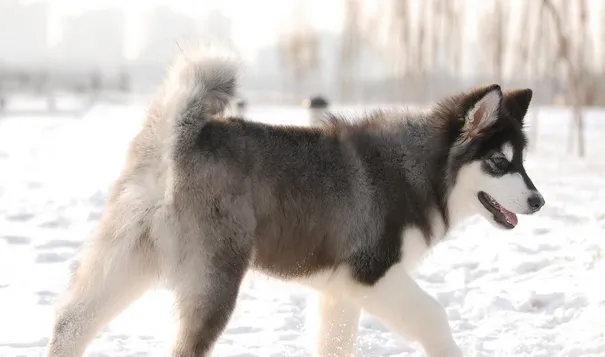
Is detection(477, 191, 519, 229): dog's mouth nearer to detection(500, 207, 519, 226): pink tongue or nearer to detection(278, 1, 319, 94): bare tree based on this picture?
detection(500, 207, 519, 226): pink tongue

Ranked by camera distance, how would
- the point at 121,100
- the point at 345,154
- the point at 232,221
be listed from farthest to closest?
the point at 121,100 < the point at 345,154 < the point at 232,221

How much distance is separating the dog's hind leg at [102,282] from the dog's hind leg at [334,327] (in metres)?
1.29

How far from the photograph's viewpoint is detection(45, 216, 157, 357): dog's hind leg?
354cm

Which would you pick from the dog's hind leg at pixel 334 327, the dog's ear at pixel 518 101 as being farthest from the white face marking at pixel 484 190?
the dog's hind leg at pixel 334 327

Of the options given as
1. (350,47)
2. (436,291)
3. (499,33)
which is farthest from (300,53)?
(436,291)

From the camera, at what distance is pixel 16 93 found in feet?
135

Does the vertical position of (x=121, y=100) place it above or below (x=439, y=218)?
Answer: below

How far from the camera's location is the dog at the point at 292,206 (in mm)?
3510

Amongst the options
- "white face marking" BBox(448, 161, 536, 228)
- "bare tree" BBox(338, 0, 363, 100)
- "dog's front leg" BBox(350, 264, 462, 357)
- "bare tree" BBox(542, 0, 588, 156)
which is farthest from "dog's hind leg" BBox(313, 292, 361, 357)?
"bare tree" BBox(338, 0, 363, 100)

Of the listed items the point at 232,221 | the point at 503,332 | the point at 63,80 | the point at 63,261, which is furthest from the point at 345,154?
the point at 63,80

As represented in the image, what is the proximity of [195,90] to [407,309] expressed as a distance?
5.37 ft

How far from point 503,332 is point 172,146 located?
9.83 feet

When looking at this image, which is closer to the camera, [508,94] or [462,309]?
[508,94]

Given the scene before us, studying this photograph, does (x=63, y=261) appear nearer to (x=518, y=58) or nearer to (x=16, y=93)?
(x=518, y=58)
